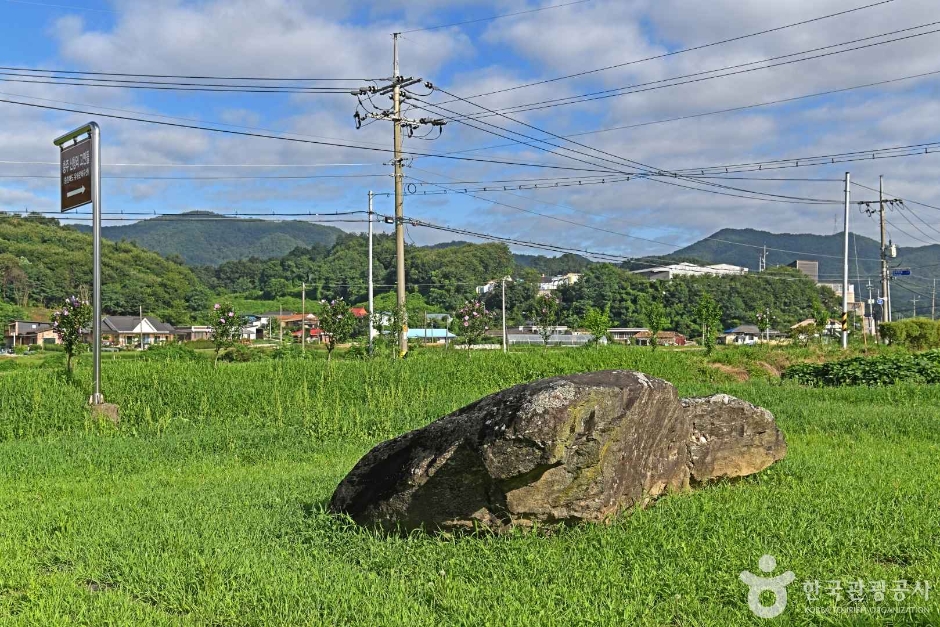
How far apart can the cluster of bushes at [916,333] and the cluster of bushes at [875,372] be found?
Answer: 14.0 meters

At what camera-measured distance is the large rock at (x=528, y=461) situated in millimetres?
5230

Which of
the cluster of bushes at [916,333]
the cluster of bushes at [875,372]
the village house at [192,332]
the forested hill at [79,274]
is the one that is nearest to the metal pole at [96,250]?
the cluster of bushes at [875,372]

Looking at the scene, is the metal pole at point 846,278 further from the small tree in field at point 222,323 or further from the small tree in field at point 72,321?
the small tree in field at point 72,321

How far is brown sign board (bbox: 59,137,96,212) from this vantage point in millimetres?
13164

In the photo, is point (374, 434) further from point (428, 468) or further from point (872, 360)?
point (872, 360)

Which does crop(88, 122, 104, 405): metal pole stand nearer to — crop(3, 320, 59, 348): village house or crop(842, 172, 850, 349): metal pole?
crop(842, 172, 850, 349): metal pole

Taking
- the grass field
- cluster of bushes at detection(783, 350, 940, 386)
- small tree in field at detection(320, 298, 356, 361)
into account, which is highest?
small tree in field at detection(320, 298, 356, 361)

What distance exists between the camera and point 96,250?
12.5 m

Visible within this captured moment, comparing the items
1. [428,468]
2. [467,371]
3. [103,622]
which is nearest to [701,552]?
[428,468]

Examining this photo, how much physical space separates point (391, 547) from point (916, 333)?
32701 millimetres

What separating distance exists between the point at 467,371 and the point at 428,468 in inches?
485

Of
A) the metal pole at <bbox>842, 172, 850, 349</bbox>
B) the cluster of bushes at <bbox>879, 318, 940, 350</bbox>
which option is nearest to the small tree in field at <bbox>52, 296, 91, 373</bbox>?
the metal pole at <bbox>842, 172, 850, 349</bbox>

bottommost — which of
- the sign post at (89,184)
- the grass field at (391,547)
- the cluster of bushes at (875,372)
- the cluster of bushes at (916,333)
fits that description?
the grass field at (391,547)

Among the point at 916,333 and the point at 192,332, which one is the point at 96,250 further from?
the point at 192,332
